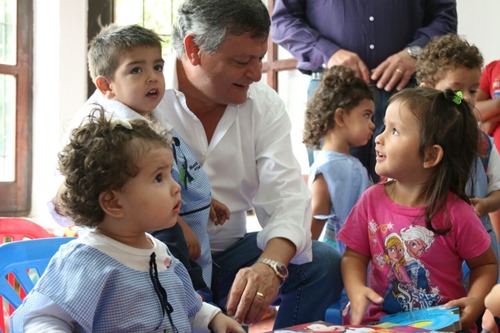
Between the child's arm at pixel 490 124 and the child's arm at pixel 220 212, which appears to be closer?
the child's arm at pixel 220 212

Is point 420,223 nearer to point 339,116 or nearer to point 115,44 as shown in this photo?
point 115,44

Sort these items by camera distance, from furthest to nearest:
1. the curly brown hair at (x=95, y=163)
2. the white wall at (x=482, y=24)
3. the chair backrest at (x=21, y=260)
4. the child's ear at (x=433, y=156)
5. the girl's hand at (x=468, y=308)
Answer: the white wall at (x=482, y=24)
the child's ear at (x=433, y=156)
the girl's hand at (x=468, y=308)
the chair backrest at (x=21, y=260)
the curly brown hair at (x=95, y=163)

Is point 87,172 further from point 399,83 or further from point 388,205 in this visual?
point 399,83

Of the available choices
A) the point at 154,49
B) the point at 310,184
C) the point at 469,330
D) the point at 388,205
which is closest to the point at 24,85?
the point at 310,184

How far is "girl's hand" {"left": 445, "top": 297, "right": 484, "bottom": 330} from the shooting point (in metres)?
1.75

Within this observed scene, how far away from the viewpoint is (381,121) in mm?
2865

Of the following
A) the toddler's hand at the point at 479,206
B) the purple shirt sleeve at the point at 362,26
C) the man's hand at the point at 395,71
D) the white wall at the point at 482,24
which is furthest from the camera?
the white wall at the point at 482,24

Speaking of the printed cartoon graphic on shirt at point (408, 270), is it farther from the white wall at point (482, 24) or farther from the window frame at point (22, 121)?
the window frame at point (22, 121)

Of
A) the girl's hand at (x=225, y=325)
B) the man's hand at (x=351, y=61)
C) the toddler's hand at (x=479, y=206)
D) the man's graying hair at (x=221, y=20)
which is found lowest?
the girl's hand at (x=225, y=325)

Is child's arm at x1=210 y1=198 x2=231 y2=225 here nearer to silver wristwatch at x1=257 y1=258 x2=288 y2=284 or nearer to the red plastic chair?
silver wristwatch at x1=257 y1=258 x2=288 y2=284

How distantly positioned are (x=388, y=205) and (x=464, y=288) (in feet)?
0.96

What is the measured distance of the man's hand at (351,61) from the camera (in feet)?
8.96

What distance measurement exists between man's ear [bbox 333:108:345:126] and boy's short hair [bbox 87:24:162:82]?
3.50 ft

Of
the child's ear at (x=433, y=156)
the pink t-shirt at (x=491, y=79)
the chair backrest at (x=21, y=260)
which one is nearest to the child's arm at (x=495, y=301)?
the child's ear at (x=433, y=156)
